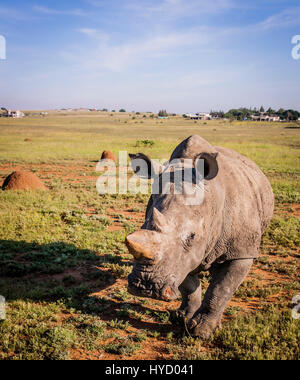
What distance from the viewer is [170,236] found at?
2.66m

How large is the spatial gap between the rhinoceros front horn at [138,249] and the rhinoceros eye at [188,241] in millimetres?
495

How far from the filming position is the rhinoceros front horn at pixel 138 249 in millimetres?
2350

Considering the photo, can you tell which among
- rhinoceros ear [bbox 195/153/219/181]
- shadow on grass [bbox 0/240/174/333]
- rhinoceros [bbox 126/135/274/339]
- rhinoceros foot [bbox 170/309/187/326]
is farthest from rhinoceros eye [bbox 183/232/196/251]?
shadow on grass [bbox 0/240/174/333]

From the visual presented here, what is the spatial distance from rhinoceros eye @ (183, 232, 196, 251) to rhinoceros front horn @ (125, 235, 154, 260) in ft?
1.63

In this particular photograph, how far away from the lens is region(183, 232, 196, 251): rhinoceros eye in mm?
2844

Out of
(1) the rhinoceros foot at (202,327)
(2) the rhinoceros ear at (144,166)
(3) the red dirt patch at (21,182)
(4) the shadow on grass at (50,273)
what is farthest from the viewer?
(3) the red dirt patch at (21,182)

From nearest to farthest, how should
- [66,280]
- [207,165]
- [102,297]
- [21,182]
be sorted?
[207,165]
[102,297]
[66,280]
[21,182]

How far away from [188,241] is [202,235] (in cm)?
23

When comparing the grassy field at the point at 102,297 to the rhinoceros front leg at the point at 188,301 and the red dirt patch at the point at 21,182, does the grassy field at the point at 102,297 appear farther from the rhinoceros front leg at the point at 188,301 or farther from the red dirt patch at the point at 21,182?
the red dirt patch at the point at 21,182

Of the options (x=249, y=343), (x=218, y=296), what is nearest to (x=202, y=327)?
(x=218, y=296)

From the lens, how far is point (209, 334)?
3809mm

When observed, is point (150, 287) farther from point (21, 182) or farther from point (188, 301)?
point (21, 182)

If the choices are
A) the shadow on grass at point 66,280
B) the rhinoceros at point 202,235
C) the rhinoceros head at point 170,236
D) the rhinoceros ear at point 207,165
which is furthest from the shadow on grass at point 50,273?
the rhinoceros ear at point 207,165

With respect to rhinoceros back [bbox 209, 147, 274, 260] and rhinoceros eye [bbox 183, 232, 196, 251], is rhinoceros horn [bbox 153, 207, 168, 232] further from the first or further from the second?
rhinoceros back [bbox 209, 147, 274, 260]
